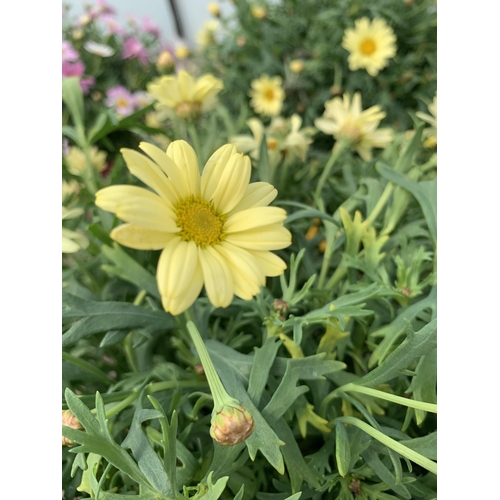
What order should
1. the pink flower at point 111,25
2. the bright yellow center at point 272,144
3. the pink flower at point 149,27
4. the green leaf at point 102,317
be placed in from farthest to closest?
the pink flower at point 149,27, the pink flower at point 111,25, the bright yellow center at point 272,144, the green leaf at point 102,317

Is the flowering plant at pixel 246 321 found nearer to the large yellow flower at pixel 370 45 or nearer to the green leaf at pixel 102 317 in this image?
the green leaf at pixel 102 317

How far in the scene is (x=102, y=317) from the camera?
378 mm

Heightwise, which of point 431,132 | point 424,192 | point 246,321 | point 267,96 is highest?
point 267,96

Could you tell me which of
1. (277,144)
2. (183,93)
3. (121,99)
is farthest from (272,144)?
(121,99)

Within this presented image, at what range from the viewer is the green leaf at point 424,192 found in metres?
0.44

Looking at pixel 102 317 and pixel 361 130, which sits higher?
pixel 361 130

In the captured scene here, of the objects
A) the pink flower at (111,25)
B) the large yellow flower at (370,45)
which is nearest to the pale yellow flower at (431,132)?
the large yellow flower at (370,45)

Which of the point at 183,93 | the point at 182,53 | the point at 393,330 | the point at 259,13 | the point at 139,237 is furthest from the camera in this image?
the point at 182,53

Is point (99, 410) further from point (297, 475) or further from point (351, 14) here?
point (351, 14)

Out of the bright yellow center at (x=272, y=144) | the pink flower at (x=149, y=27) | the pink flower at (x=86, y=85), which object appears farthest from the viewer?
the pink flower at (x=149, y=27)

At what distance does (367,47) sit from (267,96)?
21 centimetres

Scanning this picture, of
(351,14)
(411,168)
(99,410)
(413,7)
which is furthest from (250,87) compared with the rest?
(99,410)

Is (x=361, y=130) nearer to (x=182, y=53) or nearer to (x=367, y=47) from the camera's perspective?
(x=367, y=47)
